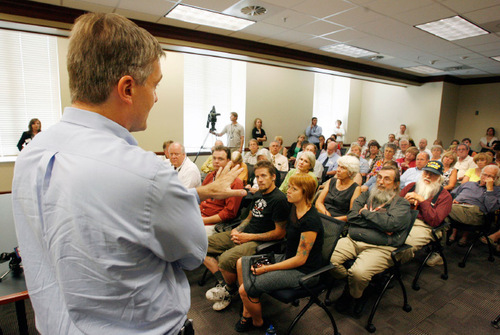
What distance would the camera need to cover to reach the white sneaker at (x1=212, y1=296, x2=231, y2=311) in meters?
2.35

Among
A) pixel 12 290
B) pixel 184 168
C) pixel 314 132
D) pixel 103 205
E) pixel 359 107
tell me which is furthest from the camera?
pixel 359 107

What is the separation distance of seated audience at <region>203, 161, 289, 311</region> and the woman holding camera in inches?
8.4

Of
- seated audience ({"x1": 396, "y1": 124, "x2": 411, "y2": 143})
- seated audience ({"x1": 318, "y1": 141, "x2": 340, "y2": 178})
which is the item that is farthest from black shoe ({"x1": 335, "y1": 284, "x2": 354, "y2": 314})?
seated audience ({"x1": 396, "y1": 124, "x2": 411, "y2": 143})

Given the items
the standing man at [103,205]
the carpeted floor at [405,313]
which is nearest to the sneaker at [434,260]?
the carpeted floor at [405,313]

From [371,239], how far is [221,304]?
4.59ft

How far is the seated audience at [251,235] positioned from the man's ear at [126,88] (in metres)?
1.87

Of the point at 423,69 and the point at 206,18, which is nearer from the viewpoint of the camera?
the point at 206,18

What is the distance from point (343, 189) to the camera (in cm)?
308

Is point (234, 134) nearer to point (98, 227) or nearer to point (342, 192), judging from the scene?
point (342, 192)

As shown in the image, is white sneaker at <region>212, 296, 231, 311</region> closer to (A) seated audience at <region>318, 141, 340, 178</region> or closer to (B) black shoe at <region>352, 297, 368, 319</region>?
(B) black shoe at <region>352, 297, 368, 319</region>

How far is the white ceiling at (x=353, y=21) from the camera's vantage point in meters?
3.51

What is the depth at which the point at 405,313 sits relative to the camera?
7.79ft

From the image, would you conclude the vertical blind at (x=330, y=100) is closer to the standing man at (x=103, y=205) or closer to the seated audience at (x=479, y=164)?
the seated audience at (x=479, y=164)

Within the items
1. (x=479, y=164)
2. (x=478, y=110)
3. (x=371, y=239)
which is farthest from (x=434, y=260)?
(x=478, y=110)
